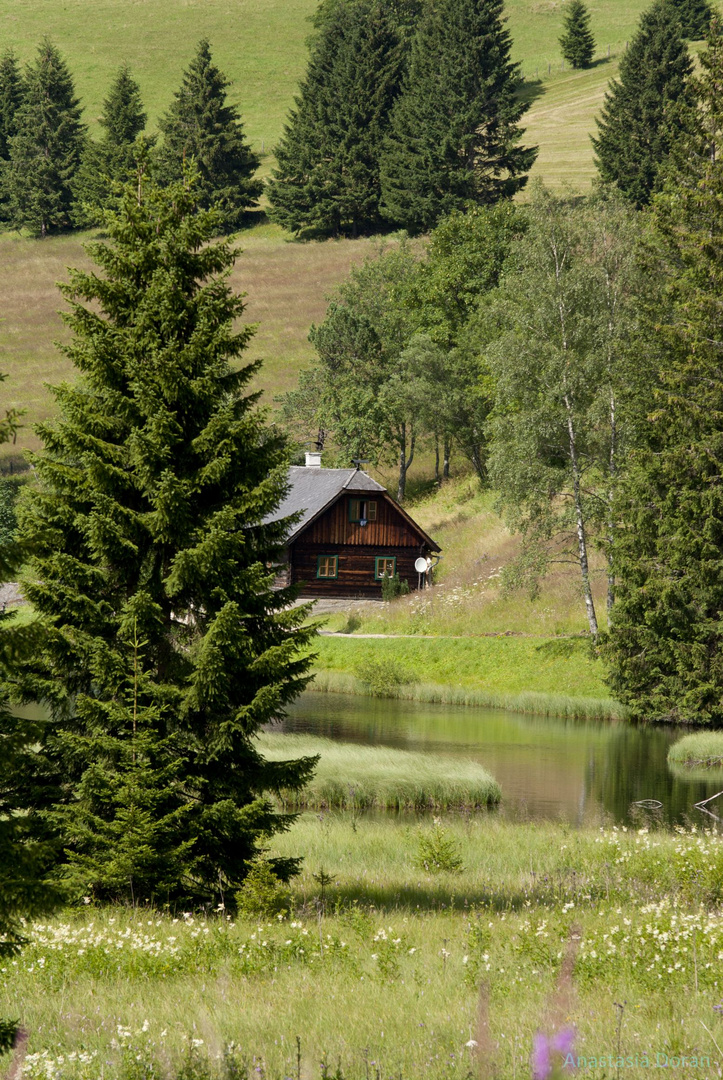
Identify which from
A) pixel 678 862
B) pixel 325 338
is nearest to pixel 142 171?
pixel 678 862

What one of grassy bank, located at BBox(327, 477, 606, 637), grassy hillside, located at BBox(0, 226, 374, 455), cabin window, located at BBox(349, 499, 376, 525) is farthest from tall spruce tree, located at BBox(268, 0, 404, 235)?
grassy bank, located at BBox(327, 477, 606, 637)

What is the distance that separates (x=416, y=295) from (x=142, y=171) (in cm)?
5447

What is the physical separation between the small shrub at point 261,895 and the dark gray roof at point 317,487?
43.2 meters

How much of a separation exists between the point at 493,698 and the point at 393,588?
51.3 feet

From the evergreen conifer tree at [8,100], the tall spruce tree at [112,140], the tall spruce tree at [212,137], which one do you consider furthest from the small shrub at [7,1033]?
the evergreen conifer tree at [8,100]

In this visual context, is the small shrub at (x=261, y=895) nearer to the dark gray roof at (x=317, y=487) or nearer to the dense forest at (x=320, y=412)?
the dense forest at (x=320, y=412)

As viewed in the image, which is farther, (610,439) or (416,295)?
(416,295)

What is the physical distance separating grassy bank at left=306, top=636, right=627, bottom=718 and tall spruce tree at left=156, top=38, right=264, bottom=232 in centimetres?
6962

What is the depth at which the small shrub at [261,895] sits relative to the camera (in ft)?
35.7

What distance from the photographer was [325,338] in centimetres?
6594

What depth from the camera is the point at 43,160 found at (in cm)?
10312

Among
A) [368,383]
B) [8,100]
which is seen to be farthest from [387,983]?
[8,100]

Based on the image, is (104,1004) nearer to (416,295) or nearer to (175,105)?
(416,295)

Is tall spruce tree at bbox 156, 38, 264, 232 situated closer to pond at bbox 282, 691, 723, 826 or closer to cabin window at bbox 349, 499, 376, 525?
cabin window at bbox 349, 499, 376, 525
